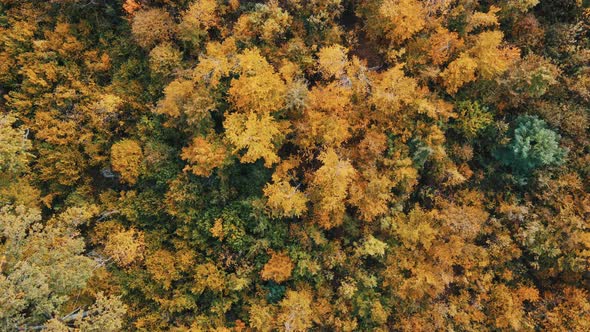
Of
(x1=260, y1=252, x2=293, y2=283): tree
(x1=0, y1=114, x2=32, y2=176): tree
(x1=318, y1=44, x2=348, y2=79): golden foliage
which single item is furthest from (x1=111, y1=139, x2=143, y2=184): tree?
(x1=318, y1=44, x2=348, y2=79): golden foliage

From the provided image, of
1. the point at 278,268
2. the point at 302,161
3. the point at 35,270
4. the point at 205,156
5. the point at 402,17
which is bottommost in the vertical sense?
the point at 35,270

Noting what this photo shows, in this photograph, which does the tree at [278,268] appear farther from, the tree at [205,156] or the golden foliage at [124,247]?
the golden foliage at [124,247]

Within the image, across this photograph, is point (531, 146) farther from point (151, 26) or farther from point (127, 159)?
point (127, 159)

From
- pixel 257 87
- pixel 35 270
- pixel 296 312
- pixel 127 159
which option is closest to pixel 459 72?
pixel 257 87

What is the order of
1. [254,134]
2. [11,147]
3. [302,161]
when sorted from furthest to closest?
[302,161], [11,147], [254,134]

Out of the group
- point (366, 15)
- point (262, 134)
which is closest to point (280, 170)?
point (262, 134)

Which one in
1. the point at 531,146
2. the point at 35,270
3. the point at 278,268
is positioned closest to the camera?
the point at 35,270

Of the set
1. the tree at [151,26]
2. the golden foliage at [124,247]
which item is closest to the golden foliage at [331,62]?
Answer: the tree at [151,26]

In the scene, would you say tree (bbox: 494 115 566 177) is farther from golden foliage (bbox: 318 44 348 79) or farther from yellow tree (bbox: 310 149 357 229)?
golden foliage (bbox: 318 44 348 79)

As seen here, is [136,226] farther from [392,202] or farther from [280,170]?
[392,202]
